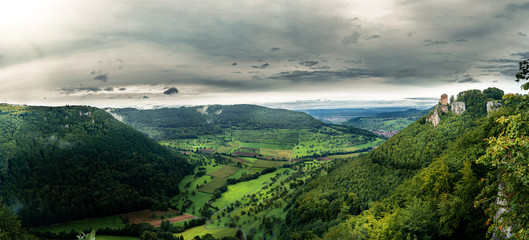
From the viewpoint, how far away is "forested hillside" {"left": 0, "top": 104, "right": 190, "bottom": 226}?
123 m

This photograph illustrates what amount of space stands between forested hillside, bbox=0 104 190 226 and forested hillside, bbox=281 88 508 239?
10184 centimetres

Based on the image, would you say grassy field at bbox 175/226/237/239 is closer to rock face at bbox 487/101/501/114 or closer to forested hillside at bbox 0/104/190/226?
forested hillside at bbox 0/104/190/226

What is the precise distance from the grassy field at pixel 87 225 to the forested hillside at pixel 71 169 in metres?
3.33

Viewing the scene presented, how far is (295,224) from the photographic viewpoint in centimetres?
9044

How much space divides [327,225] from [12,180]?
16173cm

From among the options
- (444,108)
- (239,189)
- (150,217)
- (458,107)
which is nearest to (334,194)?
(444,108)

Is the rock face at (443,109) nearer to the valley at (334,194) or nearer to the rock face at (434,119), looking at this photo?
the rock face at (434,119)

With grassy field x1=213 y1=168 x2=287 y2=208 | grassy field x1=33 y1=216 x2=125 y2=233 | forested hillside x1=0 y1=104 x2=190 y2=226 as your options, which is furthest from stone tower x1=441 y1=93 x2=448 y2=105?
grassy field x1=33 y1=216 x2=125 y2=233

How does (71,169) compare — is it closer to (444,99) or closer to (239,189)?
(239,189)

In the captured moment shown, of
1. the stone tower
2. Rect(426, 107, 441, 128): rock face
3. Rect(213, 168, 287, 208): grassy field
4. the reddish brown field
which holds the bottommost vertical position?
the reddish brown field

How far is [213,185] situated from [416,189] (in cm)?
15582

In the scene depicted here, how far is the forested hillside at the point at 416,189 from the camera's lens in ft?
82.1

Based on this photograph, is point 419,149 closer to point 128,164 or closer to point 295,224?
point 295,224

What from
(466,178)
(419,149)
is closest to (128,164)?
(419,149)
